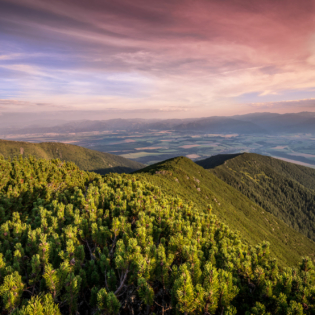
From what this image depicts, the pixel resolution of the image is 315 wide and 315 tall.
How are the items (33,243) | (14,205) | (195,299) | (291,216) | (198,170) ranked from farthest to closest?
(291,216), (198,170), (14,205), (33,243), (195,299)

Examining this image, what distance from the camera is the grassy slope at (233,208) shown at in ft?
293

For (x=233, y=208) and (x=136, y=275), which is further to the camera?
(x=233, y=208)

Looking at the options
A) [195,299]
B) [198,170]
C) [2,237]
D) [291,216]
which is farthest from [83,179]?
[291,216]

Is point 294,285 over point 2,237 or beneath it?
beneath

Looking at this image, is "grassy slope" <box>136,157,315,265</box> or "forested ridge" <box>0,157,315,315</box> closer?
"forested ridge" <box>0,157,315,315</box>

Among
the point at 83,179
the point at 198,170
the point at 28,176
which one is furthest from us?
the point at 198,170

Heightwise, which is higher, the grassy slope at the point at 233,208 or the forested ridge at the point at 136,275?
the forested ridge at the point at 136,275

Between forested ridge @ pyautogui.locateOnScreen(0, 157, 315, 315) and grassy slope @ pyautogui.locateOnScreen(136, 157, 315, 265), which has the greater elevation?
forested ridge @ pyautogui.locateOnScreen(0, 157, 315, 315)

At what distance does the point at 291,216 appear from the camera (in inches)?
7618

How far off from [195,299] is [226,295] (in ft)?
4.54

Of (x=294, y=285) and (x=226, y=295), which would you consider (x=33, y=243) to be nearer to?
(x=226, y=295)

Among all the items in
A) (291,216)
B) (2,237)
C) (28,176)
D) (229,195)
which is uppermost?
(28,176)

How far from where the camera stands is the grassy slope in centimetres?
8938

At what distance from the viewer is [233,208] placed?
108875 mm
